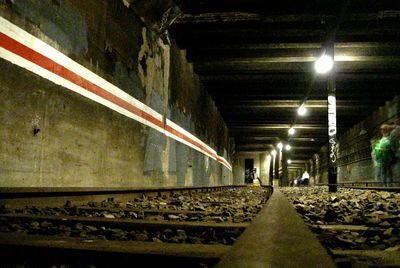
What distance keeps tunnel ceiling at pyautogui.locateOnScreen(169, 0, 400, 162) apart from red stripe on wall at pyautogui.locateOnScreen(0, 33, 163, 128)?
3.39m

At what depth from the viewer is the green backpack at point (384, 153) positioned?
984cm

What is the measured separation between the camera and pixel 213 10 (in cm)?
827

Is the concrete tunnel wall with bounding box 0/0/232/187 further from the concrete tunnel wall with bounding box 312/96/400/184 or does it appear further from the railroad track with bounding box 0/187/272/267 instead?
the concrete tunnel wall with bounding box 312/96/400/184

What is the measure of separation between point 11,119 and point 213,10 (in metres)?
5.81

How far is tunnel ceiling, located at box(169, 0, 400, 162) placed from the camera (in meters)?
8.35

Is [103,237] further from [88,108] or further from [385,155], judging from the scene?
[385,155]

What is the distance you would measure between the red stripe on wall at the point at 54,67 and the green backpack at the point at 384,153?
7223mm

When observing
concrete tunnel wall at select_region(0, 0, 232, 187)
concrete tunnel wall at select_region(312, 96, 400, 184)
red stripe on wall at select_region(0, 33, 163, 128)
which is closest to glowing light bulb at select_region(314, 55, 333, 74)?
concrete tunnel wall at select_region(0, 0, 232, 187)

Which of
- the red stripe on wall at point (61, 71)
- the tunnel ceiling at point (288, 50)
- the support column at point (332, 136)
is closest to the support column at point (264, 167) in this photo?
the tunnel ceiling at point (288, 50)

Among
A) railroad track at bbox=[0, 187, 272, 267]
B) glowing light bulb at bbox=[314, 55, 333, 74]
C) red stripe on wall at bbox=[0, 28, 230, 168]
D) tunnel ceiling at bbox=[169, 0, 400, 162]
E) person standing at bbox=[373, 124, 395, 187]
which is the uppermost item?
tunnel ceiling at bbox=[169, 0, 400, 162]

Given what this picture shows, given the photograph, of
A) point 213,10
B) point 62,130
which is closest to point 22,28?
point 62,130

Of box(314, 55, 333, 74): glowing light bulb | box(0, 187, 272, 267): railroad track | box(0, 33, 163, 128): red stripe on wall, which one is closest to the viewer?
box(0, 187, 272, 267): railroad track

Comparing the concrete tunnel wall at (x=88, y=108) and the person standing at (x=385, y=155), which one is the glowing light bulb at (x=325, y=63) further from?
the concrete tunnel wall at (x=88, y=108)

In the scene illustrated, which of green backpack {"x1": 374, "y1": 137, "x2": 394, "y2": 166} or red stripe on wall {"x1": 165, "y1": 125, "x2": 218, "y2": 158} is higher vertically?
red stripe on wall {"x1": 165, "y1": 125, "x2": 218, "y2": 158}
